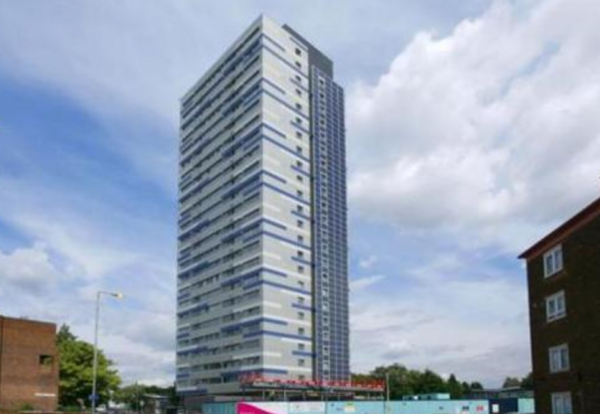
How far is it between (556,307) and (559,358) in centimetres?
269

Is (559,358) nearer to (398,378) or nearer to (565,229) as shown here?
(565,229)

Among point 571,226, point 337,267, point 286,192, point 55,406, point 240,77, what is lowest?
point 55,406

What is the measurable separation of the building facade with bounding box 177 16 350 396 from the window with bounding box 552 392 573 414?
82784mm

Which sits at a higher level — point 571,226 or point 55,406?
point 571,226

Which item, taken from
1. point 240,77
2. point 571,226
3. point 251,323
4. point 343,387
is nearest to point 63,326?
point 251,323

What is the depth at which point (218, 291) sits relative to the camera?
Answer: 453 feet

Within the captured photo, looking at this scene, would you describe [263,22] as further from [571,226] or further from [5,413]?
[571,226]

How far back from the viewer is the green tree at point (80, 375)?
8719 cm

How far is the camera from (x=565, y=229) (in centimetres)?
3853

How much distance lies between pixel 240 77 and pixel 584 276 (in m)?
114

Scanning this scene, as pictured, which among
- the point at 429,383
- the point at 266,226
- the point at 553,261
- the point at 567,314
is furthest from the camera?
the point at 429,383

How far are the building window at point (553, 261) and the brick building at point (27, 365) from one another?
45949 mm

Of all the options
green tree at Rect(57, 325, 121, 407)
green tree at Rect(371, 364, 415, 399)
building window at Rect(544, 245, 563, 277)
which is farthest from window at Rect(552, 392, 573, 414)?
green tree at Rect(371, 364, 415, 399)

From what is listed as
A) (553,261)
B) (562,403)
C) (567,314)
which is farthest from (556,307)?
(562,403)
